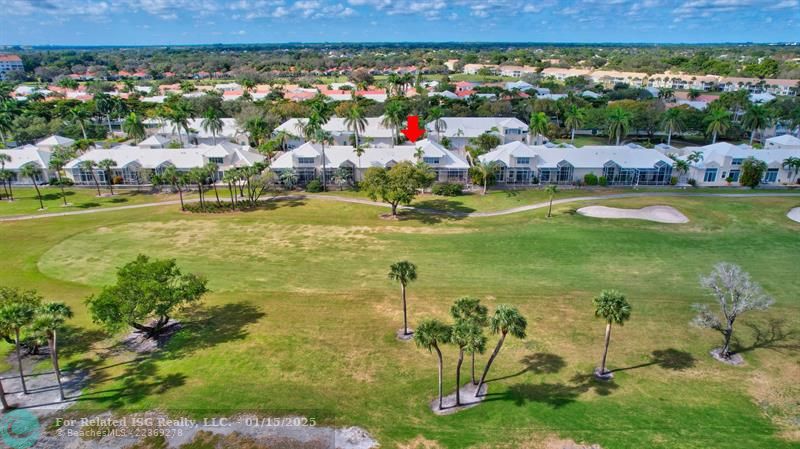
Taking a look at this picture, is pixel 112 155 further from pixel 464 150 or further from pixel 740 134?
pixel 740 134

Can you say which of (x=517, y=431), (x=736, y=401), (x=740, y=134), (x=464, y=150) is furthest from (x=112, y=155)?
(x=740, y=134)

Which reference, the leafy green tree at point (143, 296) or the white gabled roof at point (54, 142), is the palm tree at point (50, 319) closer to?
the leafy green tree at point (143, 296)

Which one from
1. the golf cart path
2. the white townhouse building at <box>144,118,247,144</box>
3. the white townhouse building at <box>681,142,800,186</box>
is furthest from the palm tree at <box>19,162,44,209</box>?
the white townhouse building at <box>681,142,800,186</box>

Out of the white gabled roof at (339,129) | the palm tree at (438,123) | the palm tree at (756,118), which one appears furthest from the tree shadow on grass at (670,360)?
the palm tree at (756,118)

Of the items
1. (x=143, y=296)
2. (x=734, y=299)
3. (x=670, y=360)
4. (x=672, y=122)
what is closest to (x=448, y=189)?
(x=670, y=360)

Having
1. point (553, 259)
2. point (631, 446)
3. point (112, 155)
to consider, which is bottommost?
point (631, 446)

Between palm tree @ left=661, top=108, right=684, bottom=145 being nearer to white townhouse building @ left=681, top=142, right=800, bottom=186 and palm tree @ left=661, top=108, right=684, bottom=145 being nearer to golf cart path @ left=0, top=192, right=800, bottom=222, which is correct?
white townhouse building @ left=681, top=142, right=800, bottom=186
